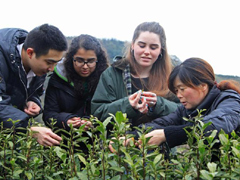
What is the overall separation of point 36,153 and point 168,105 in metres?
1.78

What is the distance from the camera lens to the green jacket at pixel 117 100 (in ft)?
10.2

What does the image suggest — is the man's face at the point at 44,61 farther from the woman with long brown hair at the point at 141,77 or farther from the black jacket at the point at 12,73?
the woman with long brown hair at the point at 141,77

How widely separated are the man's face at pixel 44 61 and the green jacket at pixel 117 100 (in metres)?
0.59

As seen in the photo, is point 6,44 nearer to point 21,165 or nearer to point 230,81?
point 21,165

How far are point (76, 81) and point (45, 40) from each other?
71 centimetres

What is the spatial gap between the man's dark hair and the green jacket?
25.1 inches

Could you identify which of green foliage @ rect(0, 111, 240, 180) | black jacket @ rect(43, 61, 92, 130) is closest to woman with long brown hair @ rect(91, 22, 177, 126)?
black jacket @ rect(43, 61, 92, 130)

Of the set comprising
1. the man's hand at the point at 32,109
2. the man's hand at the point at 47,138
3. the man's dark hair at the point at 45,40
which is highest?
the man's dark hair at the point at 45,40

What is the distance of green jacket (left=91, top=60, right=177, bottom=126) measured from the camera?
3094 mm

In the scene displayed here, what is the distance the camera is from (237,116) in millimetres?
2252

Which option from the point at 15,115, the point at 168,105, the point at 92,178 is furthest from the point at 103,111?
the point at 92,178

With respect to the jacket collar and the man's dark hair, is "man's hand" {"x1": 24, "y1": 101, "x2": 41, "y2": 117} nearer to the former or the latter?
the man's dark hair

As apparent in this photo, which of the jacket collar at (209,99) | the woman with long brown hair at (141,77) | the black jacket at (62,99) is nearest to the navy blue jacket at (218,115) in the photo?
the jacket collar at (209,99)

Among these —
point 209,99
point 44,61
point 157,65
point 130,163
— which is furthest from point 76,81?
point 130,163
